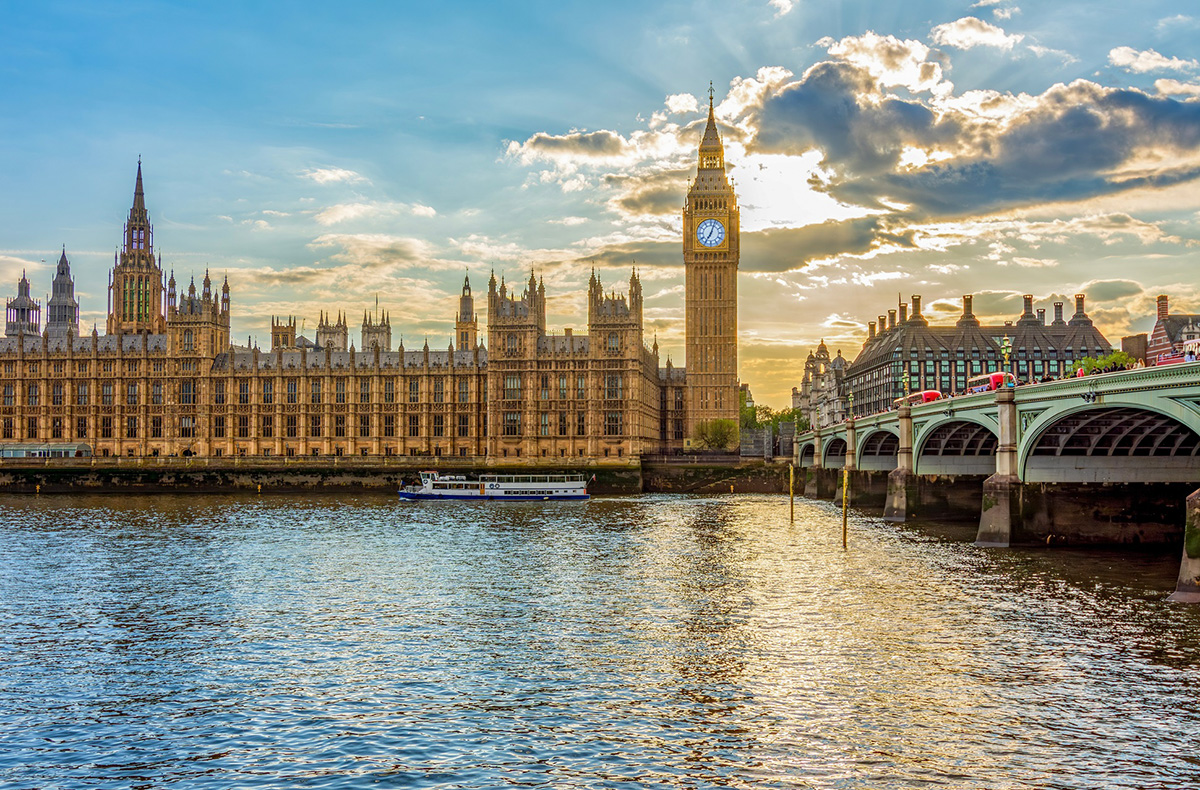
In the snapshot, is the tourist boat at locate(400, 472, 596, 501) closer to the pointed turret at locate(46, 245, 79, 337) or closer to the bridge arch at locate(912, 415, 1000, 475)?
the bridge arch at locate(912, 415, 1000, 475)

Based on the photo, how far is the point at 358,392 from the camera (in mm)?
139250

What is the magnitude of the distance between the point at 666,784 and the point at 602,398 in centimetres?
11082

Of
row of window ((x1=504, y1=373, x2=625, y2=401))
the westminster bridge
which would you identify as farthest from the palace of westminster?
the westminster bridge

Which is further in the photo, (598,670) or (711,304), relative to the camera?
(711,304)

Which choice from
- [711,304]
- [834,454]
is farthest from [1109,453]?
[711,304]

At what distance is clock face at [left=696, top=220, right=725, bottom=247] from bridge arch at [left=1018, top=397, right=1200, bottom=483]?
103121 millimetres

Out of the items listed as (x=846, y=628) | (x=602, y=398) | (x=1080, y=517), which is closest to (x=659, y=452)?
(x=602, y=398)

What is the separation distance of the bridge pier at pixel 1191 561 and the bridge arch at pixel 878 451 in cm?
5522

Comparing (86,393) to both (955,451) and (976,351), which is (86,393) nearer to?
(955,451)

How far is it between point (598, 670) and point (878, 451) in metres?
77.9

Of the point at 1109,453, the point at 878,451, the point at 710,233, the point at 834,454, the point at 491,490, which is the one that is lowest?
the point at 491,490

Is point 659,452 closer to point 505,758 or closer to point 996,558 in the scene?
point 996,558

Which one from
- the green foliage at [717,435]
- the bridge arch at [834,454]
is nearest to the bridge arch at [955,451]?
the bridge arch at [834,454]

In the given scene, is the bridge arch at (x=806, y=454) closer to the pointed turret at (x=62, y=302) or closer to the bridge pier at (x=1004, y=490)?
the bridge pier at (x=1004, y=490)
